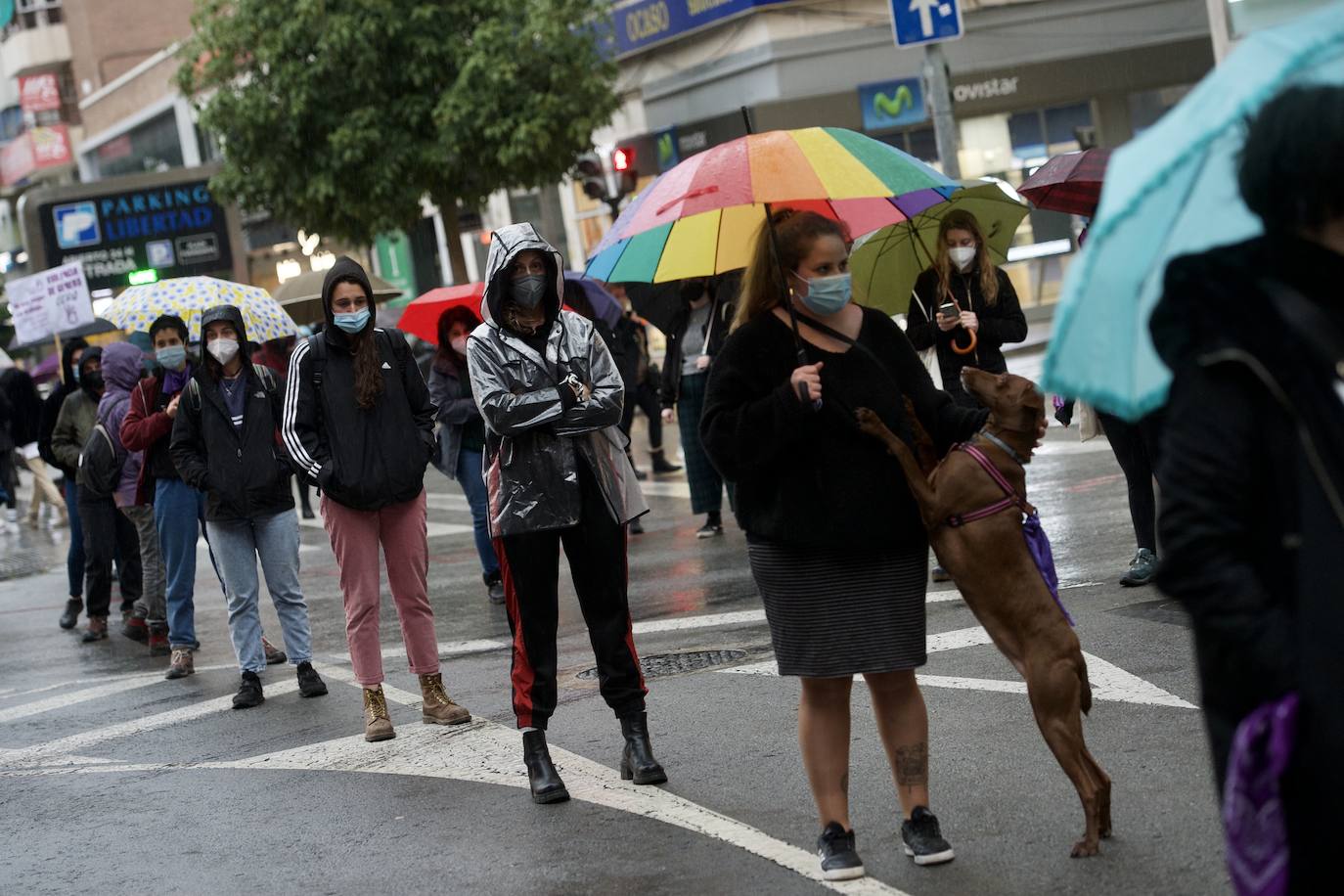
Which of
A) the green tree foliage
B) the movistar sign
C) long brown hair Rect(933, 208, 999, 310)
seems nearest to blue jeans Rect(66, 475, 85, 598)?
long brown hair Rect(933, 208, 999, 310)

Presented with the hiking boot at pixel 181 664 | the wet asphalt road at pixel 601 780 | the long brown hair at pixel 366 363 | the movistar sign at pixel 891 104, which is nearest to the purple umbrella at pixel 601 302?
the wet asphalt road at pixel 601 780

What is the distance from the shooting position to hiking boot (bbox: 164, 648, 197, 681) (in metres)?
10.1

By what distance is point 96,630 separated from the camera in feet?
40.0

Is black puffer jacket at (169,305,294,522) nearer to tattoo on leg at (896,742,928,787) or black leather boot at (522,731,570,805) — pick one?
black leather boot at (522,731,570,805)

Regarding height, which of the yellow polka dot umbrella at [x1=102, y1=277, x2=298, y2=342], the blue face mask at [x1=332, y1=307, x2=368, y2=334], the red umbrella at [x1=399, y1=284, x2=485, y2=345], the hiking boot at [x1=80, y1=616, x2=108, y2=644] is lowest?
the hiking boot at [x1=80, y1=616, x2=108, y2=644]

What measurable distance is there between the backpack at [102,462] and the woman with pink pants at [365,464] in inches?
162

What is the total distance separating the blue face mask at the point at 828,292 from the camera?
199 inches

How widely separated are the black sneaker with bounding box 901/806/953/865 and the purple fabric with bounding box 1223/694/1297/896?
219 cm

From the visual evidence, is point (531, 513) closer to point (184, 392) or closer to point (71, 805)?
point (71, 805)

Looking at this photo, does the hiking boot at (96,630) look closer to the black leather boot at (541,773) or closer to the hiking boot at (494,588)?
the hiking boot at (494,588)

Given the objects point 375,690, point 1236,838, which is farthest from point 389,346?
point 1236,838

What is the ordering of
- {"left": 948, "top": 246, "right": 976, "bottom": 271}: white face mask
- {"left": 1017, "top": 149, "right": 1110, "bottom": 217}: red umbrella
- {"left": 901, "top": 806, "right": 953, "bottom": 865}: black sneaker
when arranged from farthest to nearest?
{"left": 948, "top": 246, "right": 976, "bottom": 271}: white face mask < {"left": 1017, "top": 149, "right": 1110, "bottom": 217}: red umbrella < {"left": 901, "top": 806, "right": 953, "bottom": 865}: black sneaker

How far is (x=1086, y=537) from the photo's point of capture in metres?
10.4

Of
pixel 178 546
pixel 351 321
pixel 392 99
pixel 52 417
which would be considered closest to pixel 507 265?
pixel 351 321
